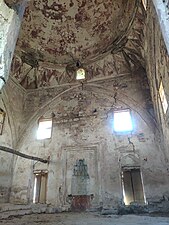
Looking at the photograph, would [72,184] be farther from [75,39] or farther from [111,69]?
[75,39]

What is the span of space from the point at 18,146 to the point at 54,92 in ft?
12.8

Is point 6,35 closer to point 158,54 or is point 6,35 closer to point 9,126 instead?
point 158,54

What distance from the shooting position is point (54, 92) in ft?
40.4

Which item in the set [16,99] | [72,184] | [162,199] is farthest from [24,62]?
[162,199]

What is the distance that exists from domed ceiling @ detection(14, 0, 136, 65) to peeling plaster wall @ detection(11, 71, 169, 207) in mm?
2185

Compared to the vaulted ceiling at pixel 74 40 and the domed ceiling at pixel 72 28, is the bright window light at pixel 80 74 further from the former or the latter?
the domed ceiling at pixel 72 28

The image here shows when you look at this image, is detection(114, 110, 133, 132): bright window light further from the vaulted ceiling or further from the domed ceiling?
the domed ceiling

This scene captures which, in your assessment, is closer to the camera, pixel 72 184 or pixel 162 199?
pixel 162 199

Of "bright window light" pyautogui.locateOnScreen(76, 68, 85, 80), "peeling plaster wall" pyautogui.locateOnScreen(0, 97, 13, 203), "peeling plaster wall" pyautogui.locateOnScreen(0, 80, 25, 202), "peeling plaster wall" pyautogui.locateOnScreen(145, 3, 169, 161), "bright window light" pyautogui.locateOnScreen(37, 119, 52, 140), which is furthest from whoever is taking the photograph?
"bright window light" pyautogui.locateOnScreen(76, 68, 85, 80)

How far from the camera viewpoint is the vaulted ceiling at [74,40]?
973 centimetres

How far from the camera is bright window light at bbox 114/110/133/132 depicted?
10024 mm

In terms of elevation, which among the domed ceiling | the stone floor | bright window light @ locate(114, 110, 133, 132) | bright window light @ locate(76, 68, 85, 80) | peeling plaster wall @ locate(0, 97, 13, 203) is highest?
the domed ceiling

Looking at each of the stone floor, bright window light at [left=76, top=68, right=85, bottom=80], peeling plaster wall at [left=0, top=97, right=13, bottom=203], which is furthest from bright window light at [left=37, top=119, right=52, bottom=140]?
the stone floor

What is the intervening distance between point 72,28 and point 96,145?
6554 mm
